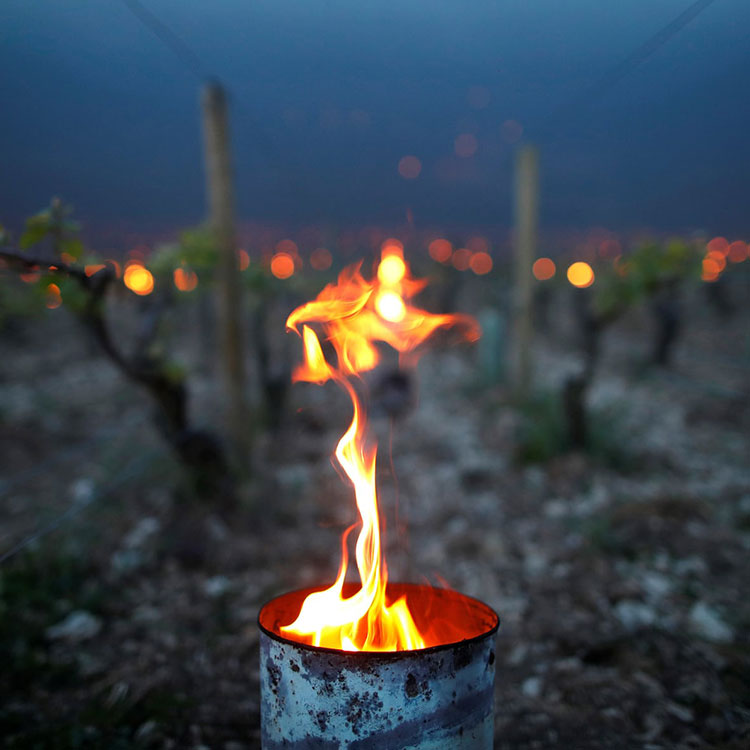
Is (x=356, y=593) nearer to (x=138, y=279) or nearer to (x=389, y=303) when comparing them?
(x=389, y=303)

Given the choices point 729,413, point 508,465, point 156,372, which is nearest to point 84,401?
point 156,372

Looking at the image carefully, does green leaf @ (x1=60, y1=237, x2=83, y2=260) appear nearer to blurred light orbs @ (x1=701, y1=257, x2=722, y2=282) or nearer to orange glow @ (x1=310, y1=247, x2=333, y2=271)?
blurred light orbs @ (x1=701, y1=257, x2=722, y2=282)

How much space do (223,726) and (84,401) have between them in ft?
32.2

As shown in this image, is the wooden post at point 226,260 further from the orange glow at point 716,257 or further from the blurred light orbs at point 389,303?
the orange glow at point 716,257

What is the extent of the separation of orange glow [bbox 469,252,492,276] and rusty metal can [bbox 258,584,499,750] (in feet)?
175

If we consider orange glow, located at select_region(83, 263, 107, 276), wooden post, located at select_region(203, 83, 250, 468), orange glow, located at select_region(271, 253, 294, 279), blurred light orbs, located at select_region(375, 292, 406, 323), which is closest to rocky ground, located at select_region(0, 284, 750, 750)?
wooden post, located at select_region(203, 83, 250, 468)

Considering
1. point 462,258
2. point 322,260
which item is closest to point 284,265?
point 322,260

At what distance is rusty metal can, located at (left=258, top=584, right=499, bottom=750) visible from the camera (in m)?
1.96

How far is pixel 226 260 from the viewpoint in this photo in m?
6.20

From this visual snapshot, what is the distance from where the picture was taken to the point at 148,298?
634 cm

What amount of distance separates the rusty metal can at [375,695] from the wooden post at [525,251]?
327 inches

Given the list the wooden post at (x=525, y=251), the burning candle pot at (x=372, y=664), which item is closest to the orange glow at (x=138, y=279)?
the burning candle pot at (x=372, y=664)

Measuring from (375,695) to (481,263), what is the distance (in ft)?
178

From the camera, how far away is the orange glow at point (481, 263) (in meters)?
54.2
